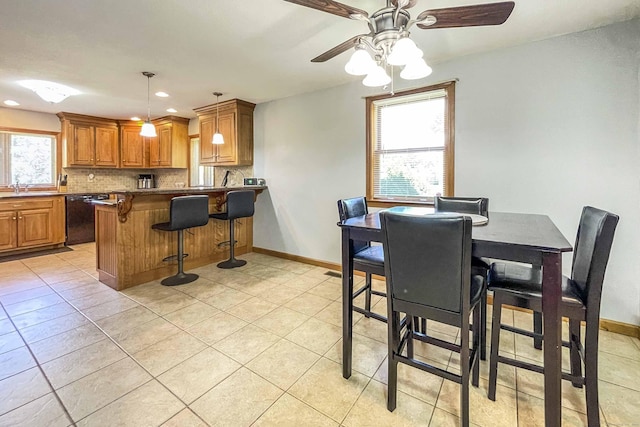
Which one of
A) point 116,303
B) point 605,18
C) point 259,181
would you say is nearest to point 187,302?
point 116,303

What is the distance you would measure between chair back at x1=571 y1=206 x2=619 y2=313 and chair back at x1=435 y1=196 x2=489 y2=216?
0.83m

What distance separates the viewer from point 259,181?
15.1 ft

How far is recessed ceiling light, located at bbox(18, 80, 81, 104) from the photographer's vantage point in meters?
3.63

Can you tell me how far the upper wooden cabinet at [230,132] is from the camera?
4.50 meters

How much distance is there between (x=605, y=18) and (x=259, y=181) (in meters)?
3.99

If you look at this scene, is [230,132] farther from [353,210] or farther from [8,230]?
[8,230]

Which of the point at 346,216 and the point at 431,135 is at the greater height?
the point at 431,135

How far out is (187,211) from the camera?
128 inches

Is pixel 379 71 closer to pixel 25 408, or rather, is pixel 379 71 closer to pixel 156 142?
pixel 25 408

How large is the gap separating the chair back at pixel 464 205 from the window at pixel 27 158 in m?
6.56

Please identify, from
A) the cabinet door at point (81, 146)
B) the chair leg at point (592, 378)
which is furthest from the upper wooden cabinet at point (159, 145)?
the chair leg at point (592, 378)

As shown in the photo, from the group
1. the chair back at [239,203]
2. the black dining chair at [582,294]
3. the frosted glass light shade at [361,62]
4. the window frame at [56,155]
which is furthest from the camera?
the window frame at [56,155]

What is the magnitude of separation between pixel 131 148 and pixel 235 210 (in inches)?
145

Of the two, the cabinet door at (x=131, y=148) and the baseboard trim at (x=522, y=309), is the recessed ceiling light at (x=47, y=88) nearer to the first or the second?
the cabinet door at (x=131, y=148)
